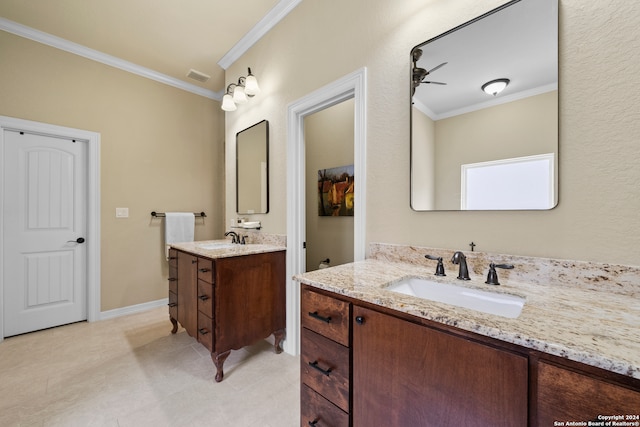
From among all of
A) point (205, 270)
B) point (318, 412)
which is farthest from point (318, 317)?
point (205, 270)

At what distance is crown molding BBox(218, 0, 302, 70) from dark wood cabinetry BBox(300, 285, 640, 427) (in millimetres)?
2351

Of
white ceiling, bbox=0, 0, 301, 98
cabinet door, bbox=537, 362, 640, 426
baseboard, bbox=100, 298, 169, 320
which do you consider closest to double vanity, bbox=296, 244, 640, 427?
cabinet door, bbox=537, 362, 640, 426

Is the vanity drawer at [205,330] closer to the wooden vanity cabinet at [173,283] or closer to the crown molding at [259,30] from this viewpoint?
the wooden vanity cabinet at [173,283]

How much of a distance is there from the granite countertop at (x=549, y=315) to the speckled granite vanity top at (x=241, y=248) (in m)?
0.95

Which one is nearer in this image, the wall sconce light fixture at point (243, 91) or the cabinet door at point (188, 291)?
the cabinet door at point (188, 291)

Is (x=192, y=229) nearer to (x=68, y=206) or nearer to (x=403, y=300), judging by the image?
(x=68, y=206)

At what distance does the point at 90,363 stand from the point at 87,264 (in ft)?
4.18

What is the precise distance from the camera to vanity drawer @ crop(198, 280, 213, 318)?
6.02 feet

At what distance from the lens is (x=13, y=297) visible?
8.11ft

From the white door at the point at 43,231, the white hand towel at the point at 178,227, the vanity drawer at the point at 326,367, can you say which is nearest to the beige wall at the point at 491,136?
the vanity drawer at the point at 326,367

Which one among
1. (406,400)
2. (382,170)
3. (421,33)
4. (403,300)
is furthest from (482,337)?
(421,33)

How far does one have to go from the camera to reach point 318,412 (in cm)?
112

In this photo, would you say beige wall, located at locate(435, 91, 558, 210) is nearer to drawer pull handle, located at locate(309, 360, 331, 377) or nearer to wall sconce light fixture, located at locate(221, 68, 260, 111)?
drawer pull handle, located at locate(309, 360, 331, 377)

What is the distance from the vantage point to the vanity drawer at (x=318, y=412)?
1035mm
